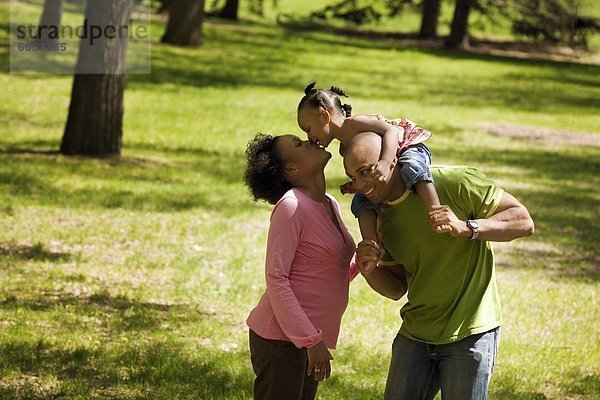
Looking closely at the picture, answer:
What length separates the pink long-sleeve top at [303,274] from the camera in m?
3.79

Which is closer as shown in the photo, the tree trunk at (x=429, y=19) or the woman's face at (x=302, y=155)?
the woman's face at (x=302, y=155)

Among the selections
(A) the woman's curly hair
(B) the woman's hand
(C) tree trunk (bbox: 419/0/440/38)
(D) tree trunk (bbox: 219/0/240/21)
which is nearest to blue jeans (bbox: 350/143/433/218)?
(A) the woman's curly hair

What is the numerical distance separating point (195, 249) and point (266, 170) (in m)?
4.95

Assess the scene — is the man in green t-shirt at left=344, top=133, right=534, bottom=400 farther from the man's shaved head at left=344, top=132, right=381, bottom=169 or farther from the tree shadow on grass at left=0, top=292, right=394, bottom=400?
the tree shadow on grass at left=0, top=292, right=394, bottom=400

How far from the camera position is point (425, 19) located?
3534 centimetres

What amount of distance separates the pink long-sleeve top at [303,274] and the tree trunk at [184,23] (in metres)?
20.0

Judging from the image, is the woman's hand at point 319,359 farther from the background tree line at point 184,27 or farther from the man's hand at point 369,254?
the background tree line at point 184,27

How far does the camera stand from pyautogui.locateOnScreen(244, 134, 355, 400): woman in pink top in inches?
150

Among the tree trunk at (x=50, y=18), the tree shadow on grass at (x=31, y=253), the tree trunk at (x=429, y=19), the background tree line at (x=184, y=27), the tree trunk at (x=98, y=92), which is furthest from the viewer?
the tree trunk at (x=429, y=19)

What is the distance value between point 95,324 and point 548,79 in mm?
22418

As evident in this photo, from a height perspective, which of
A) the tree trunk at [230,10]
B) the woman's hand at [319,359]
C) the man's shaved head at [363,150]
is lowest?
the woman's hand at [319,359]

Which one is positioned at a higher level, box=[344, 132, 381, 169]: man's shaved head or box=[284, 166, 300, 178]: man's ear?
box=[344, 132, 381, 169]: man's shaved head

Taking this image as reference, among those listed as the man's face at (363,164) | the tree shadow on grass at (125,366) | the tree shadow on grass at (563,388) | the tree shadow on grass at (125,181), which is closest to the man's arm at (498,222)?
the man's face at (363,164)

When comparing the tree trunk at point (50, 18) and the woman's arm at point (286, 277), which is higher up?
the tree trunk at point (50, 18)
